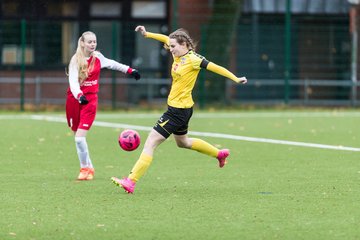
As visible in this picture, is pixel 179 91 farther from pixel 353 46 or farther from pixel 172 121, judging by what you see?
pixel 353 46

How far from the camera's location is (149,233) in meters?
8.90

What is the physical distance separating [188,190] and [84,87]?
205cm

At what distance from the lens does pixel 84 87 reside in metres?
13.0

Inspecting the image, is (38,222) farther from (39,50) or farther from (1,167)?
(39,50)

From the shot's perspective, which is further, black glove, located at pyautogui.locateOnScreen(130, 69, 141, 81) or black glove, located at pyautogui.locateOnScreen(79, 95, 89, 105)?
black glove, located at pyautogui.locateOnScreen(130, 69, 141, 81)

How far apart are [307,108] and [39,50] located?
22.7 ft

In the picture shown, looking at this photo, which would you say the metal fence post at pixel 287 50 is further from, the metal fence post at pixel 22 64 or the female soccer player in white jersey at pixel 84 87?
the female soccer player in white jersey at pixel 84 87

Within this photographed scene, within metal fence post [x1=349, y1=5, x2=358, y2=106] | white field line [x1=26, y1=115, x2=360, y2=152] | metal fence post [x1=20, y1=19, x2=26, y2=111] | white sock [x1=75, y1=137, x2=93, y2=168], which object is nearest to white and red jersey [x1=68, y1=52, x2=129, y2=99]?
white sock [x1=75, y1=137, x2=93, y2=168]

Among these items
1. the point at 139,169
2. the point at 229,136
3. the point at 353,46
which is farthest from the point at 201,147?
the point at 353,46

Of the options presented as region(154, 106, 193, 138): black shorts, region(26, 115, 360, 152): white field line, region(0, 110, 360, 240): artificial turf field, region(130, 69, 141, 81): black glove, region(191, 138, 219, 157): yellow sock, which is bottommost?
region(26, 115, 360, 152): white field line

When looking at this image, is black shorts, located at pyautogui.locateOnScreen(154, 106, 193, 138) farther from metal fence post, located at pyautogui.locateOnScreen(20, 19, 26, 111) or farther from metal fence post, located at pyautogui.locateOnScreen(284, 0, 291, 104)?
metal fence post, located at pyautogui.locateOnScreen(284, 0, 291, 104)

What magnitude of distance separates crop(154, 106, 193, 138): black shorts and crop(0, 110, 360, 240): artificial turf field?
0.63m

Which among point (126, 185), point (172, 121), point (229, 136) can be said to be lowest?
point (229, 136)

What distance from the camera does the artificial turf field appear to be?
30.0 ft
